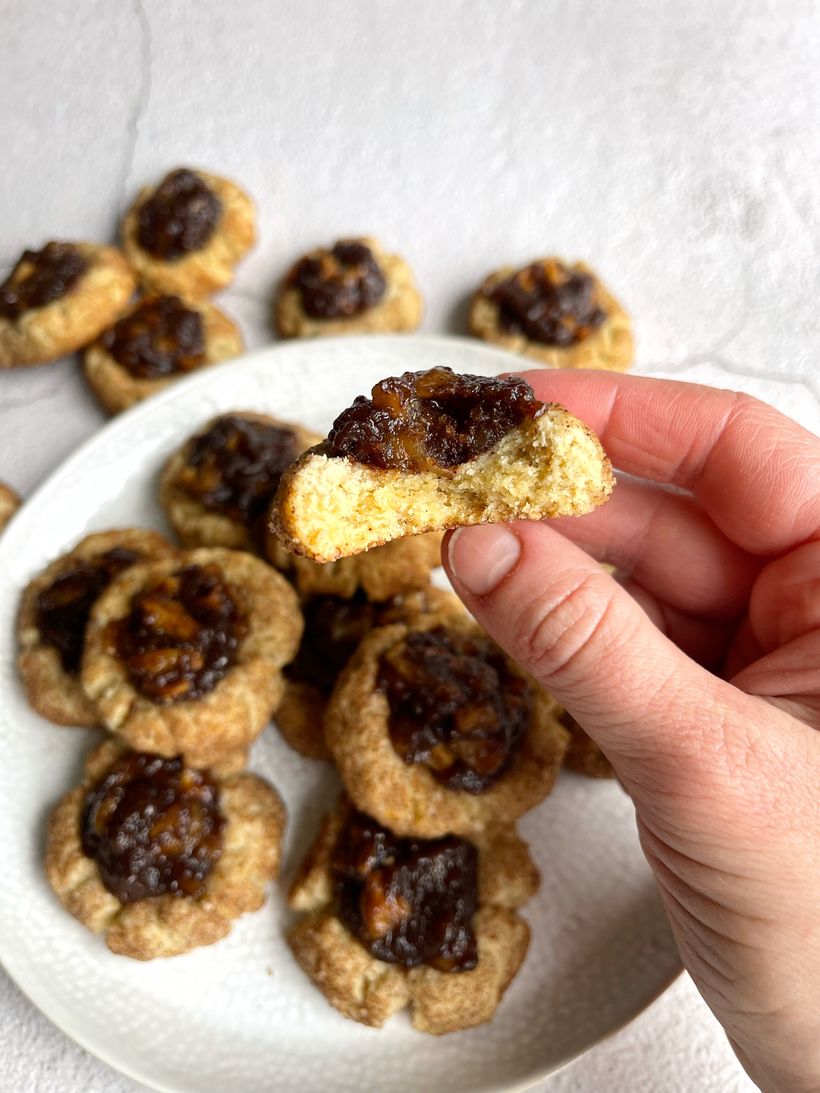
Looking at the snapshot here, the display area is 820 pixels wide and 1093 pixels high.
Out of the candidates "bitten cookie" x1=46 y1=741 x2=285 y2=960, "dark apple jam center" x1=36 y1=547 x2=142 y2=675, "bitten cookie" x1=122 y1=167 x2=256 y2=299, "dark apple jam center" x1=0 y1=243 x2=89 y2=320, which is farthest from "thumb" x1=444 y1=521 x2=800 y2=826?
"dark apple jam center" x1=0 y1=243 x2=89 y2=320

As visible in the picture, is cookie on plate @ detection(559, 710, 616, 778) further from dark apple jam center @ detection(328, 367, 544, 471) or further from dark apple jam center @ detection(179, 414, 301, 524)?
dark apple jam center @ detection(328, 367, 544, 471)

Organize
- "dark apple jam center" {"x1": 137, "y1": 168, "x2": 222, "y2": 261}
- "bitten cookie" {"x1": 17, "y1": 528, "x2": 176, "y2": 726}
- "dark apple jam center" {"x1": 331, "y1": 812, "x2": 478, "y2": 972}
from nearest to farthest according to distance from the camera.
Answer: "dark apple jam center" {"x1": 331, "y1": 812, "x2": 478, "y2": 972}
"bitten cookie" {"x1": 17, "y1": 528, "x2": 176, "y2": 726}
"dark apple jam center" {"x1": 137, "y1": 168, "x2": 222, "y2": 261}

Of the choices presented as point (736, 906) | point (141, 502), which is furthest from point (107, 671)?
point (736, 906)

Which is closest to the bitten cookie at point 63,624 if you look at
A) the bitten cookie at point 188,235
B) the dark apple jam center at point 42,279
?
the dark apple jam center at point 42,279

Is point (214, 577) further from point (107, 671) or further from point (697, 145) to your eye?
point (697, 145)

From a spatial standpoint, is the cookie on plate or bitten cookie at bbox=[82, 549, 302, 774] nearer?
bitten cookie at bbox=[82, 549, 302, 774]

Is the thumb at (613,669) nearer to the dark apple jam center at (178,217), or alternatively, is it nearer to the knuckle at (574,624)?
the knuckle at (574,624)

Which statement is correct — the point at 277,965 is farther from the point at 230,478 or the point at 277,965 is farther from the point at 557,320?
the point at 557,320
